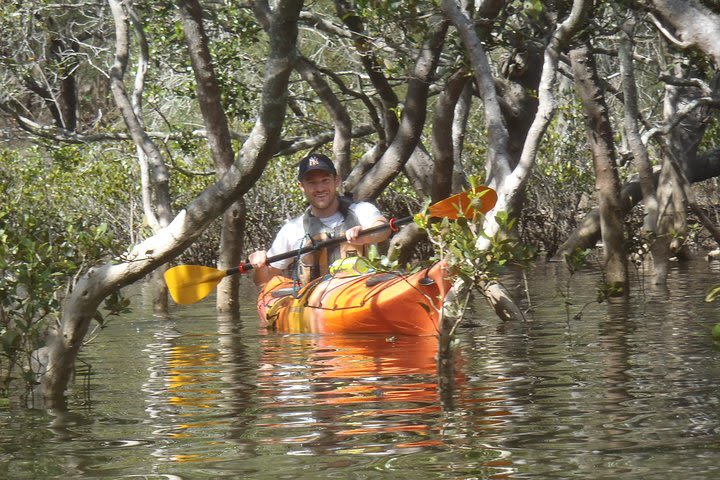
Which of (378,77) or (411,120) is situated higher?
(378,77)

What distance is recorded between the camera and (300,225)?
1125 centimetres

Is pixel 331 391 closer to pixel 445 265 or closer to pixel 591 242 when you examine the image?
pixel 445 265

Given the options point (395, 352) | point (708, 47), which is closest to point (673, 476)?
point (708, 47)

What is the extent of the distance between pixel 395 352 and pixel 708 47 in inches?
179

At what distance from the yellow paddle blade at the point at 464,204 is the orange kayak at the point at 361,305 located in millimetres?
1089

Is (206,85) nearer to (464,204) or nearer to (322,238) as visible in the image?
(322,238)

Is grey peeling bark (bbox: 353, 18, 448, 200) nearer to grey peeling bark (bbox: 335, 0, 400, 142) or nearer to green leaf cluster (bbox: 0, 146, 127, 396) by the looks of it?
grey peeling bark (bbox: 335, 0, 400, 142)

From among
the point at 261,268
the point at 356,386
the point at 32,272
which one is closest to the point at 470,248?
the point at 356,386

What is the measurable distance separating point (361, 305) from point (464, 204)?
103 inches

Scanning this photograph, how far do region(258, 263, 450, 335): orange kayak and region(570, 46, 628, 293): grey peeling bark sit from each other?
2573 mm

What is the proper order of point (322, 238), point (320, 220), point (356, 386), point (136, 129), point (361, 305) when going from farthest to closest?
point (136, 129) < point (320, 220) < point (322, 238) < point (361, 305) < point (356, 386)

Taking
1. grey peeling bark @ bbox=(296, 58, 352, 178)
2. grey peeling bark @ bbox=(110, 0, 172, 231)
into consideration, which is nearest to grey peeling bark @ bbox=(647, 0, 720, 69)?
grey peeling bark @ bbox=(110, 0, 172, 231)

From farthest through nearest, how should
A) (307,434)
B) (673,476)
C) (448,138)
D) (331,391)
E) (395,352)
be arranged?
1. (448,138)
2. (395,352)
3. (331,391)
4. (307,434)
5. (673,476)

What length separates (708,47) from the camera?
180 inches
